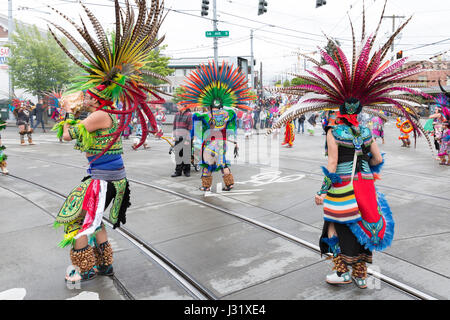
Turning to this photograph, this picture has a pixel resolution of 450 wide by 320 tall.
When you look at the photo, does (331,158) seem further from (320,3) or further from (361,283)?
(320,3)

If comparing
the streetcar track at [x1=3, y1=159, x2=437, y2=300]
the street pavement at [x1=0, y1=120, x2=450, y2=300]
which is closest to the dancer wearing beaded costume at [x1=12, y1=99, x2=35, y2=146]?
the street pavement at [x1=0, y1=120, x2=450, y2=300]

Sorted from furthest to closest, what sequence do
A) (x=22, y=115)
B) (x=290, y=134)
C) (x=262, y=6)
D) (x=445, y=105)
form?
(x=262, y=6) < (x=22, y=115) < (x=290, y=134) < (x=445, y=105)

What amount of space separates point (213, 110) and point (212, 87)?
445 millimetres

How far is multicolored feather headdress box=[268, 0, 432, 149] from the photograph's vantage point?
326cm

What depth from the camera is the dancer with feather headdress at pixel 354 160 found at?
326 cm

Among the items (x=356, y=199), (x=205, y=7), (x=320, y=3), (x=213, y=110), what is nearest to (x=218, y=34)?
(x=205, y=7)

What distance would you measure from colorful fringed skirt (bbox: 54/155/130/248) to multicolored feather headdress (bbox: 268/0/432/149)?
1.62m

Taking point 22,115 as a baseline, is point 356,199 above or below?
below

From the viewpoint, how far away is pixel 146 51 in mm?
3586

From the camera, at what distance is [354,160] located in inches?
129

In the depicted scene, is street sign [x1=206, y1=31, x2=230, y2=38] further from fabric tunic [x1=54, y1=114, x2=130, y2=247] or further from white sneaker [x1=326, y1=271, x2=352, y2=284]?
white sneaker [x1=326, y1=271, x2=352, y2=284]

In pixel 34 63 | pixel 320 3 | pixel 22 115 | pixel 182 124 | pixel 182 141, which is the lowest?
pixel 182 141

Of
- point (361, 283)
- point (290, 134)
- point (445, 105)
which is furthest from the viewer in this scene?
point (290, 134)

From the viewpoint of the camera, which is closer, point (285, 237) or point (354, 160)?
point (354, 160)
